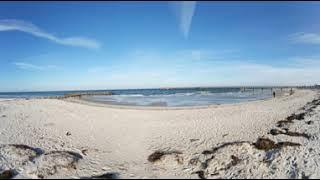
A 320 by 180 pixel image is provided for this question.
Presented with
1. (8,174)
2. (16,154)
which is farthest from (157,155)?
(16,154)

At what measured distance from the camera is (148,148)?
37.2 feet

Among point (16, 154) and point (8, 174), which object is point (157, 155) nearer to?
point (8, 174)

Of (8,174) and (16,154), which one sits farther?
(16,154)

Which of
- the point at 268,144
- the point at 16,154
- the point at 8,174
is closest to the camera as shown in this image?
the point at 8,174

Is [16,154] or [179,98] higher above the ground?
[179,98]

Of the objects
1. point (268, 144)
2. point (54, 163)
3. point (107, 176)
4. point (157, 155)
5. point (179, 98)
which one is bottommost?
point (107, 176)

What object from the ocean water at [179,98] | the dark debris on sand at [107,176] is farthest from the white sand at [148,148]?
the ocean water at [179,98]

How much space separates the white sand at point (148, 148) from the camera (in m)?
8.48

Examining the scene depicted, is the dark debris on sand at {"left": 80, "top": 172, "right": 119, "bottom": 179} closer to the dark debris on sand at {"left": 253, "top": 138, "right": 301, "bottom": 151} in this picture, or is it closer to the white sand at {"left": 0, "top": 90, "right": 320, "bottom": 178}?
the white sand at {"left": 0, "top": 90, "right": 320, "bottom": 178}

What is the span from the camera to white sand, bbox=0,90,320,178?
848 centimetres

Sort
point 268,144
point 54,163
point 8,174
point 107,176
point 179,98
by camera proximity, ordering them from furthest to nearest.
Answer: point 179,98 → point 268,144 → point 54,163 → point 8,174 → point 107,176

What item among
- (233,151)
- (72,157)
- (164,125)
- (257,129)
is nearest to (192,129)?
(164,125)

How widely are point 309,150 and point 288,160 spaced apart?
5.56ft

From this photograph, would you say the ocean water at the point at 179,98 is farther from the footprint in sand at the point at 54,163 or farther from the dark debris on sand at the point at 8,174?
the dark debris on sand at the point at 8,174
